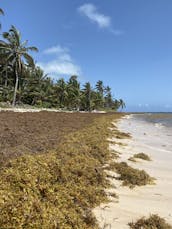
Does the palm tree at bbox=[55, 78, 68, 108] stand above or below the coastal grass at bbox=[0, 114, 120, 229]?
above

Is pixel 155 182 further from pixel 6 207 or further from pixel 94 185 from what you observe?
pixel 6 207

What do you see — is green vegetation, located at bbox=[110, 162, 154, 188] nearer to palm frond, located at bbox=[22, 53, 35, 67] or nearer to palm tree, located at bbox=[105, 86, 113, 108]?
palm frond, located at bbox=[22, 53, 35, 67]

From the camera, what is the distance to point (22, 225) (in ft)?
8.09

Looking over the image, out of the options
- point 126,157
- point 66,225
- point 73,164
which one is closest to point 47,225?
point 66,225

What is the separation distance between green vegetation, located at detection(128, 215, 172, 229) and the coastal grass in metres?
0.62

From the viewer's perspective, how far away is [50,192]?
3.28m

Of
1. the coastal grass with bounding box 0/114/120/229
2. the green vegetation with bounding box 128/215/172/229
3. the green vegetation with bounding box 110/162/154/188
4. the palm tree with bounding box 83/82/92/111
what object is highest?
the palm tree with bounding box 83/82/92/111

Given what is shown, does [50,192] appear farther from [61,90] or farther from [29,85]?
[61,90]

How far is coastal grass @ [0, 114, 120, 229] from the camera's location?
8.53ft

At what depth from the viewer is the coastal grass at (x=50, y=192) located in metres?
2.60

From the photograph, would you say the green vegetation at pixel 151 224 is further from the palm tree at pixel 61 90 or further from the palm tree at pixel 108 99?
the palm tree at pixel 108 99

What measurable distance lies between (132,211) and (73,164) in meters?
1.60

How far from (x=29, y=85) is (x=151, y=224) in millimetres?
42221

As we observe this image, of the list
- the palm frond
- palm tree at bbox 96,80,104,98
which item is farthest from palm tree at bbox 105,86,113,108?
the palm frond
